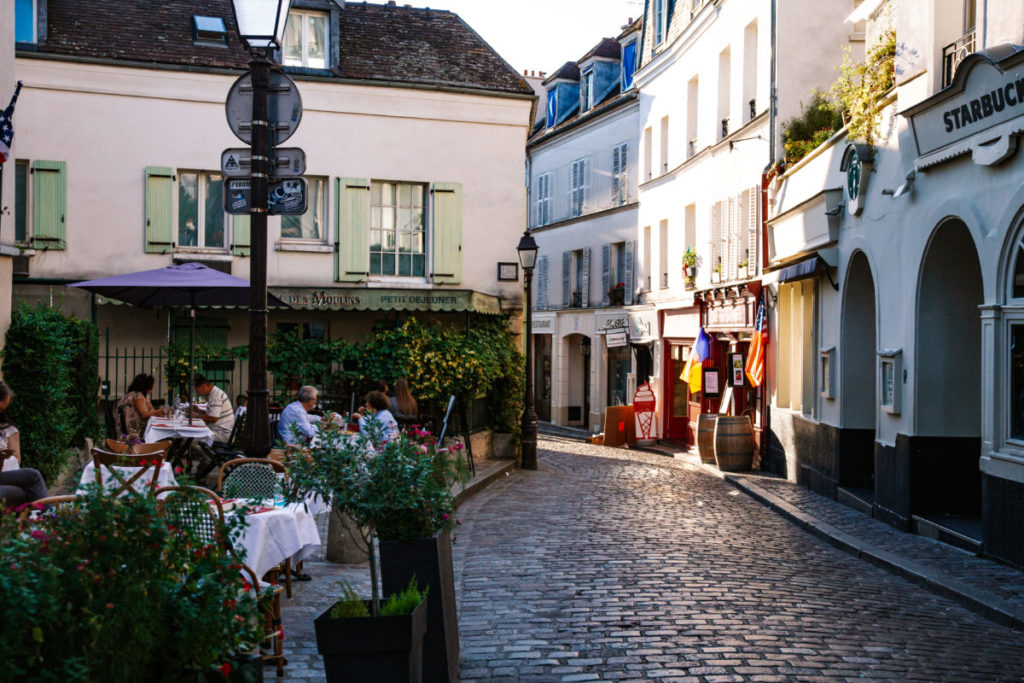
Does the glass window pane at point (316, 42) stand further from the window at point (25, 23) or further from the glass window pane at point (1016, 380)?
the glass window pane at point (1016, 380)

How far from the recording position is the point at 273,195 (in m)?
7.38

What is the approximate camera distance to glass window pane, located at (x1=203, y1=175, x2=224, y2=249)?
18.0 metres

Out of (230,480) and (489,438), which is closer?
(230,480)

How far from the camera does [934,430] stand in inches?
453

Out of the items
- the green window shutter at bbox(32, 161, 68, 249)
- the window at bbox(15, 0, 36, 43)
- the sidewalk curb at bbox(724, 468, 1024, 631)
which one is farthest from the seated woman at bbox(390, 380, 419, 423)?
the window at bbox(15, 0, 36, 43)

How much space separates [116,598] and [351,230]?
15.3 meters

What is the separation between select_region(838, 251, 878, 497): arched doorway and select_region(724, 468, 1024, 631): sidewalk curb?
118 centimetres

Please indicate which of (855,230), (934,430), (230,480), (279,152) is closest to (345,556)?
(230,480)

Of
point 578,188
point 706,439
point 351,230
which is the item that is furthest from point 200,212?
point 578,188

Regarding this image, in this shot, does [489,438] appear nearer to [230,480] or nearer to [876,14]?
[876,14]

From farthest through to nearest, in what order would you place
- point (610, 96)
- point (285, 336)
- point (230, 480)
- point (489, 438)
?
point (610, 96), point (489, 438), point (285, 336), point (230, 480)

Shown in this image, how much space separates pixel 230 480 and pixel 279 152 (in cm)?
228

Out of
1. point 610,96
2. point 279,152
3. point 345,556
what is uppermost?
point 610,96

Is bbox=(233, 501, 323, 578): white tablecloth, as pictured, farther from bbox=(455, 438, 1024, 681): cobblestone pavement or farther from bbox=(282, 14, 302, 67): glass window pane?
bbox=(282, 14, 302, 67): glass window pane
